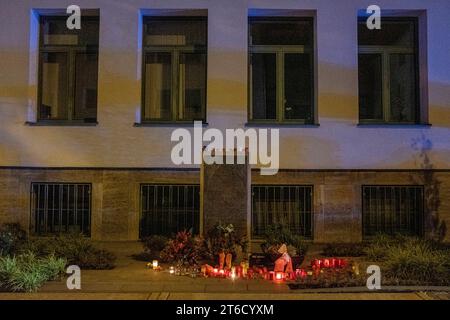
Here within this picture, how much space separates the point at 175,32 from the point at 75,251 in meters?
5.59

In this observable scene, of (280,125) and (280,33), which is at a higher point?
(280,33)

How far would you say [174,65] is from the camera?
12641 millimetres

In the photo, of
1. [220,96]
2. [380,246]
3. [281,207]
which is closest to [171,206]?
[281,207]

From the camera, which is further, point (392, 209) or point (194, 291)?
point (392, 209)

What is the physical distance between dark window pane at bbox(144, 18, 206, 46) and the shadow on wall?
527 centimetres

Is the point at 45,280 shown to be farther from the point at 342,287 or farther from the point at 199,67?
the point at 199,67

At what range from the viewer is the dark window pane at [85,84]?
12.6 m

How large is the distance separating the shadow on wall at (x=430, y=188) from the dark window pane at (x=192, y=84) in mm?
4720

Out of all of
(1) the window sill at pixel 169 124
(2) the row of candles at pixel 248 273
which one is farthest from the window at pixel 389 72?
(2) the row of candles at pixel 248 273

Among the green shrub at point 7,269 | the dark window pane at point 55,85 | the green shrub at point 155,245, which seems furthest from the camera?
the dark window pane at point 55,85

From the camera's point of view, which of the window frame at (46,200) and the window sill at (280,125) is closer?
the window frame at (46,200)

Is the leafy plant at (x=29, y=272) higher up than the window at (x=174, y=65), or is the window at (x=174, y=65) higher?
the window at (x=174, y=65)

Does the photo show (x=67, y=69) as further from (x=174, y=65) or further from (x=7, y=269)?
(x=7, y=269)

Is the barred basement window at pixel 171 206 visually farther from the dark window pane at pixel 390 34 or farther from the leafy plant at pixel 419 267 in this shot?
the dark window pane at pixel 390 34
